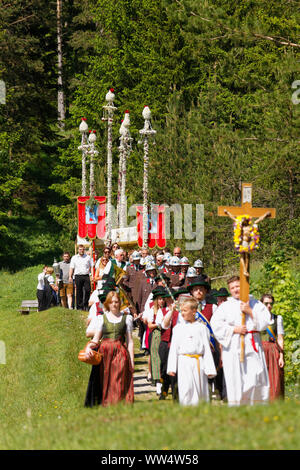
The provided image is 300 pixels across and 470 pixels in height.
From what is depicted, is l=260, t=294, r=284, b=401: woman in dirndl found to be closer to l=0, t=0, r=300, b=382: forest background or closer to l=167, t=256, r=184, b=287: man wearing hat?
l=0, t=0, r=300, b=382: forest background

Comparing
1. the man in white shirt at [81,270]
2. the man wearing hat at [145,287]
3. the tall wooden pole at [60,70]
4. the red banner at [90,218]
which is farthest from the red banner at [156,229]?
the tall wooden pole at [60,70]

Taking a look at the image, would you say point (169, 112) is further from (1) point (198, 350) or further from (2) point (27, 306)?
(1) point (198, 350)

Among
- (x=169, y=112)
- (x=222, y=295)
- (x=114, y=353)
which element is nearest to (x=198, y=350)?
(x=114, y=353)

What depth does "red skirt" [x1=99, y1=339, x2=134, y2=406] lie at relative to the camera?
11039mm

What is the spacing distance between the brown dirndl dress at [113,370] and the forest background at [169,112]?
4.51 m

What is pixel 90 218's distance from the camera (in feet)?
114

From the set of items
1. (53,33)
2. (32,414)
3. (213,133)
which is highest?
(53,33)

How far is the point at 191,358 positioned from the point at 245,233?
182 centimetres

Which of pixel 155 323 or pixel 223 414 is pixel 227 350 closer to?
pixel 223 414

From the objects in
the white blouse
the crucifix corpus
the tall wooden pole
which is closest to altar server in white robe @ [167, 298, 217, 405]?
the crucifix corpus

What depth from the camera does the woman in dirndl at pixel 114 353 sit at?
36.1 ft

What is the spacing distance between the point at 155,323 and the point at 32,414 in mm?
2573
